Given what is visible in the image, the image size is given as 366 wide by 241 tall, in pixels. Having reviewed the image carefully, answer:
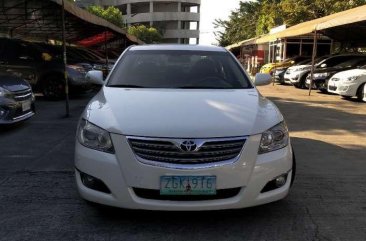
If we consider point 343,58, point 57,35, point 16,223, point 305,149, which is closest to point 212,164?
point 16,223

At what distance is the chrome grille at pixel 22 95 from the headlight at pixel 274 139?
217 inches

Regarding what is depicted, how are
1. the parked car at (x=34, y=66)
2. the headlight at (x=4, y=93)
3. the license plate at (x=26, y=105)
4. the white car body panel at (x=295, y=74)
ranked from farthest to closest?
1. the white car body panel at (x=295, y=74)
2. the parked car at (x=34, y=66)
3. the license plate at (x=26, y=105)
4. the headlight at (x=4, y=93)

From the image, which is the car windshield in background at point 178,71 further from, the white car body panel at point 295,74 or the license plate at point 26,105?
the white car body panel at point 295,74

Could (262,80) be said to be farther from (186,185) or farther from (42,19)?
(42,19)

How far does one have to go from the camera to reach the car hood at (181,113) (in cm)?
375

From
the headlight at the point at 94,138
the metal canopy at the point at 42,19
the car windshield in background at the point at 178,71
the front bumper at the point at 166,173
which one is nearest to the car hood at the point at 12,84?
the metal canopy at the point at 42,19

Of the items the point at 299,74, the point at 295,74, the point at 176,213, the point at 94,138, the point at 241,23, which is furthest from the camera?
the point at 241,23

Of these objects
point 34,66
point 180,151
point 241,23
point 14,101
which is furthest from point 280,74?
point 241,23

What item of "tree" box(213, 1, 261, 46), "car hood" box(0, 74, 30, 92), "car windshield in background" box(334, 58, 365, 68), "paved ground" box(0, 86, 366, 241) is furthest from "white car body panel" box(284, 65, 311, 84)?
"tree" box(213, 1, 261, 46)

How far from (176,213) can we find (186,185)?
659 millimetres

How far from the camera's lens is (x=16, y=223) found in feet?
13.4

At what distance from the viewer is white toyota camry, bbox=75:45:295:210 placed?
3.67 m

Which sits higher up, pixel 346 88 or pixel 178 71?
pixel 178 71

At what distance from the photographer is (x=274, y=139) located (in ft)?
13.1
